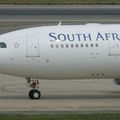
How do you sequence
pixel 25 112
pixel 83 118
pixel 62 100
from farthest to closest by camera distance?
pixel 62 100, pixel 25 112, pixel 83 118

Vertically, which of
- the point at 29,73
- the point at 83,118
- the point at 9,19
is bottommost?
the point at 83,118

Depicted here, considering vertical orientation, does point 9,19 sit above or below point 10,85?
above

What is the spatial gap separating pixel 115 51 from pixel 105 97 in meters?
2.20

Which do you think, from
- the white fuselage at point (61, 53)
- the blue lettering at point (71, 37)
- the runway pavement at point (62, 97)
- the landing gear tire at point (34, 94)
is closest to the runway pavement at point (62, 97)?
the runway pavement at point (62, 97)

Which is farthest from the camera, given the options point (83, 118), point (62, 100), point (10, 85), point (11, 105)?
point (10, 85)

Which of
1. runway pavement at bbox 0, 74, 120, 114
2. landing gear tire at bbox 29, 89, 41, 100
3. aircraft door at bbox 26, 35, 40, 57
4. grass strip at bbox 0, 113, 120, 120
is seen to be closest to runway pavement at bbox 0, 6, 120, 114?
runway pavement at bbox 0, 74, 120, 114

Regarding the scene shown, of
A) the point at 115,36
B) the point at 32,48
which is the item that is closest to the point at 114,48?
the point at 115,36

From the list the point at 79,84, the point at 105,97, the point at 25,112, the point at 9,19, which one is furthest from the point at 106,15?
the point at 25,112

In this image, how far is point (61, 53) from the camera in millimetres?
27328

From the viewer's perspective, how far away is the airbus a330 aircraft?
88.9 ft

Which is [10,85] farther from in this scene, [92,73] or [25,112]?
[25,112]

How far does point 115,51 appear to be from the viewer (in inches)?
1083

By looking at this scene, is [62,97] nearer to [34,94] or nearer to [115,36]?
[34,94]

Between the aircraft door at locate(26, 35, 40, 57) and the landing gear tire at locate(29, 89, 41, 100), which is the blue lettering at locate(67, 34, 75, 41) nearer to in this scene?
the aircraft door at locate(26, 35, 40, 57)
